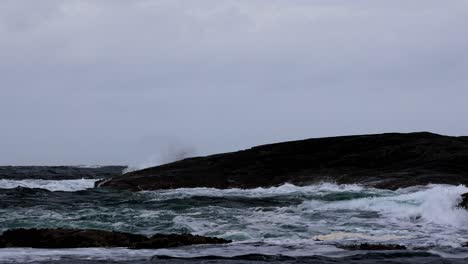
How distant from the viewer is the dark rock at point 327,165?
3553cm

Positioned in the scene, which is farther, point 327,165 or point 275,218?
point 327,165

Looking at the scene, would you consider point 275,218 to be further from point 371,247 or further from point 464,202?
point 371,247

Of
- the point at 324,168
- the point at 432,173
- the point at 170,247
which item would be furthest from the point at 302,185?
the point at 170,247

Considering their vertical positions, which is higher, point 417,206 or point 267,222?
point 417,206

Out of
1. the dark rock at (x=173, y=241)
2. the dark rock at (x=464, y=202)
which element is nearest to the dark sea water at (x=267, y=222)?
the dark rock at (x=464, y=202)

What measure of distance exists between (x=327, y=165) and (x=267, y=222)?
62.4 ft

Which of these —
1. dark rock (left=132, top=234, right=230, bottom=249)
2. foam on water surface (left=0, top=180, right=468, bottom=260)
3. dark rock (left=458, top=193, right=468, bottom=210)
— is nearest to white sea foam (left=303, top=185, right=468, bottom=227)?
foam on water surface (left=0, top=180, right=468, bottom=260)

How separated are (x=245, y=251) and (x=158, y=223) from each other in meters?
7.40

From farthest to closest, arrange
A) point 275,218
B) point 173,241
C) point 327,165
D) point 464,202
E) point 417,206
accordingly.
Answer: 1. point 327,165
2. point 417,206
3. point 464,202
4. point 275,218
5. point 173,241

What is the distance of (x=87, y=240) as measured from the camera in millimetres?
15688

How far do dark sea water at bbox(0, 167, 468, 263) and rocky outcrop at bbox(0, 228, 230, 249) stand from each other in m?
0.59

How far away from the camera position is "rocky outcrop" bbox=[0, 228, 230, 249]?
1544 cm

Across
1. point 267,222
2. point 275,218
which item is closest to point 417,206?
point 275,218

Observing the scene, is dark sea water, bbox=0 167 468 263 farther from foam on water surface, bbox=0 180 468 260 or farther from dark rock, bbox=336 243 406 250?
dark rock, bbox=336 243 406 250
